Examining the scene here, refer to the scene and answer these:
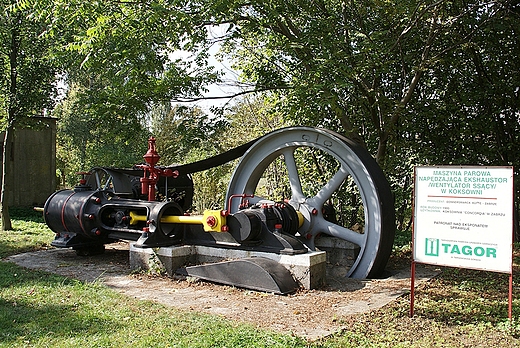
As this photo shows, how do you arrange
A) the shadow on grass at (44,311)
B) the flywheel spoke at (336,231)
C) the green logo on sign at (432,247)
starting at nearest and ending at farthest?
the shadow on grass at (44,311) < the green logo on sign at (432,247) < the flywheel spoke at (336,231)

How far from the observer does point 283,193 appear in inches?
496

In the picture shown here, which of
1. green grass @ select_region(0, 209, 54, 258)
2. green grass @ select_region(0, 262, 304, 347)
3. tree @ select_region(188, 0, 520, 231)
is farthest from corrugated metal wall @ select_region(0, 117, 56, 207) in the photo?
green grass @ select_region(0, 262, 304, 347)

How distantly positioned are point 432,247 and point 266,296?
1.81m

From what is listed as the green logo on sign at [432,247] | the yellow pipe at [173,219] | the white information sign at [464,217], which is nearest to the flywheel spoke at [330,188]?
the yellow pipe at [173,219]

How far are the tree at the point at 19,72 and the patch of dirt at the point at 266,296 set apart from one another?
5.02 m

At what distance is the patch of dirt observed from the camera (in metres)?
4.88

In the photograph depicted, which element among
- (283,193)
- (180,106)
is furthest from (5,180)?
(283,193)

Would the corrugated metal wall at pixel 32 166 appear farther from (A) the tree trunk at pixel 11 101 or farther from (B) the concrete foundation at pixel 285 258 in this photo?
(B) the concrete foundation at pixel 285 258

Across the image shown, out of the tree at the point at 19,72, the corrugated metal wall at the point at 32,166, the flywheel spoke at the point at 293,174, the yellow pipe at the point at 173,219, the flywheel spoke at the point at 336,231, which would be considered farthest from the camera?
the corrugated metal wall at the point at 32,166

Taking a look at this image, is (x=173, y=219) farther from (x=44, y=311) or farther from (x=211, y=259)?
(x=44, y=311)

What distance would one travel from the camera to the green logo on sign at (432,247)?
502 cm

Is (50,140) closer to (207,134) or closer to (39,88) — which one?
(39,88)

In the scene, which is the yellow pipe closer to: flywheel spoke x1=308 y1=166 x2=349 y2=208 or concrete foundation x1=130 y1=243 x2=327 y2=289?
concrete foundation x1=130 y1=243 x2=327 y2=289

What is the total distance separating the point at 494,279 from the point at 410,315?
8.09 feet
